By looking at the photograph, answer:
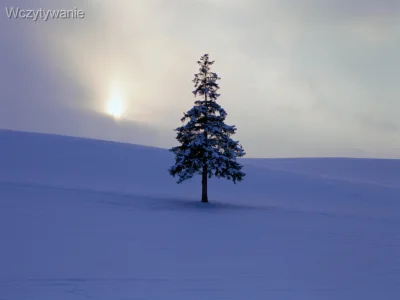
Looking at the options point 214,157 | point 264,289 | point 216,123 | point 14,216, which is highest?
point 216,123

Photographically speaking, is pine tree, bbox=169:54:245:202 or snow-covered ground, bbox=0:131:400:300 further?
pine tree, bbox=169:54:245:202

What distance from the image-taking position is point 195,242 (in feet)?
50.9

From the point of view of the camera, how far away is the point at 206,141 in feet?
88.8

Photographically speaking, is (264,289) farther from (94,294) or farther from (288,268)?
(94,294)

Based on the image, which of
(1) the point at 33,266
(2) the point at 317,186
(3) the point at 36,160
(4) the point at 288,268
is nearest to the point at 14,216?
(1) the point at 33,266

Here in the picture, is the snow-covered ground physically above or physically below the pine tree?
below

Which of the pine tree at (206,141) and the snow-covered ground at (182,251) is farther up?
the pine tree at (206,141)

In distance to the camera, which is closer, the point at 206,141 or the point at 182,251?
the point at 182,251

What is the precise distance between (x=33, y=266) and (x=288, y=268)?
7.52 m

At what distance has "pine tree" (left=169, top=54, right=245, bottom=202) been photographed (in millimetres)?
26641

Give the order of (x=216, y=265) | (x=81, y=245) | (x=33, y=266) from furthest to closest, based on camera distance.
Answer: (x=81, y=245) → (x=216, y=265) → (x=33, y=266)

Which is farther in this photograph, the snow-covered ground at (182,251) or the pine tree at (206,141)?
the pine tree at (206,141)

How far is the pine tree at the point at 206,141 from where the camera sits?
26641 mm

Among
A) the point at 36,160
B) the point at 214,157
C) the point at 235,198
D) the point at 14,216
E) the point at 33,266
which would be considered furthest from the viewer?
the point at 36,160
